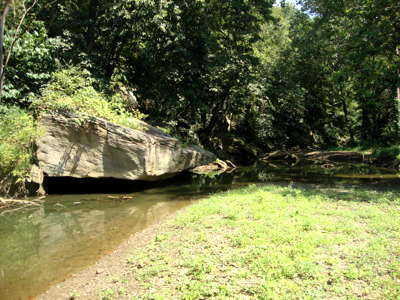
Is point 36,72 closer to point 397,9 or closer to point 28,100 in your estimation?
point 28,100

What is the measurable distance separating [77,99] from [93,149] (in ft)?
7.88

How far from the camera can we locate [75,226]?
10.2 m

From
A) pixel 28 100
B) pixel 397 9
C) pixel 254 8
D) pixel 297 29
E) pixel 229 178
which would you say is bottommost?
pixel 229 178

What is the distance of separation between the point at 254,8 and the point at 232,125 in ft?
47.2

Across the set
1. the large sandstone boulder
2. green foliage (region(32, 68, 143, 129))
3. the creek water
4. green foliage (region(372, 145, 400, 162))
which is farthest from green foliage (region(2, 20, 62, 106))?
green foliage (region(372, 145, 400, 162))

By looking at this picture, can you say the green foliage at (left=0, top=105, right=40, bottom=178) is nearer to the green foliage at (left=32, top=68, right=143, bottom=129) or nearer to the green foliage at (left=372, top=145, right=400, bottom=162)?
the green foliage at (left=32, top=68, right=143, bottom=129)

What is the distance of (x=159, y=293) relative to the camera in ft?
17.6

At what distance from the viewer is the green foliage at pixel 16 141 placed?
40.4 feet

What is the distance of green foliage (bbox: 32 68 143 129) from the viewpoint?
46.7ft

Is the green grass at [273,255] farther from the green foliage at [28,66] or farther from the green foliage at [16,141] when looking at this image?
the green foliage at [28,66]

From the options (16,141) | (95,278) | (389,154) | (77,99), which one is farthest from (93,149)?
(389,154)

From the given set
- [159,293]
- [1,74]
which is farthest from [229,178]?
[1,74]

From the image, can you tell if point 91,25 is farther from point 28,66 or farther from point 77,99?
point 77,99

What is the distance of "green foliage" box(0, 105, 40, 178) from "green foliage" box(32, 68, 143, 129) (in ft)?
3.98
